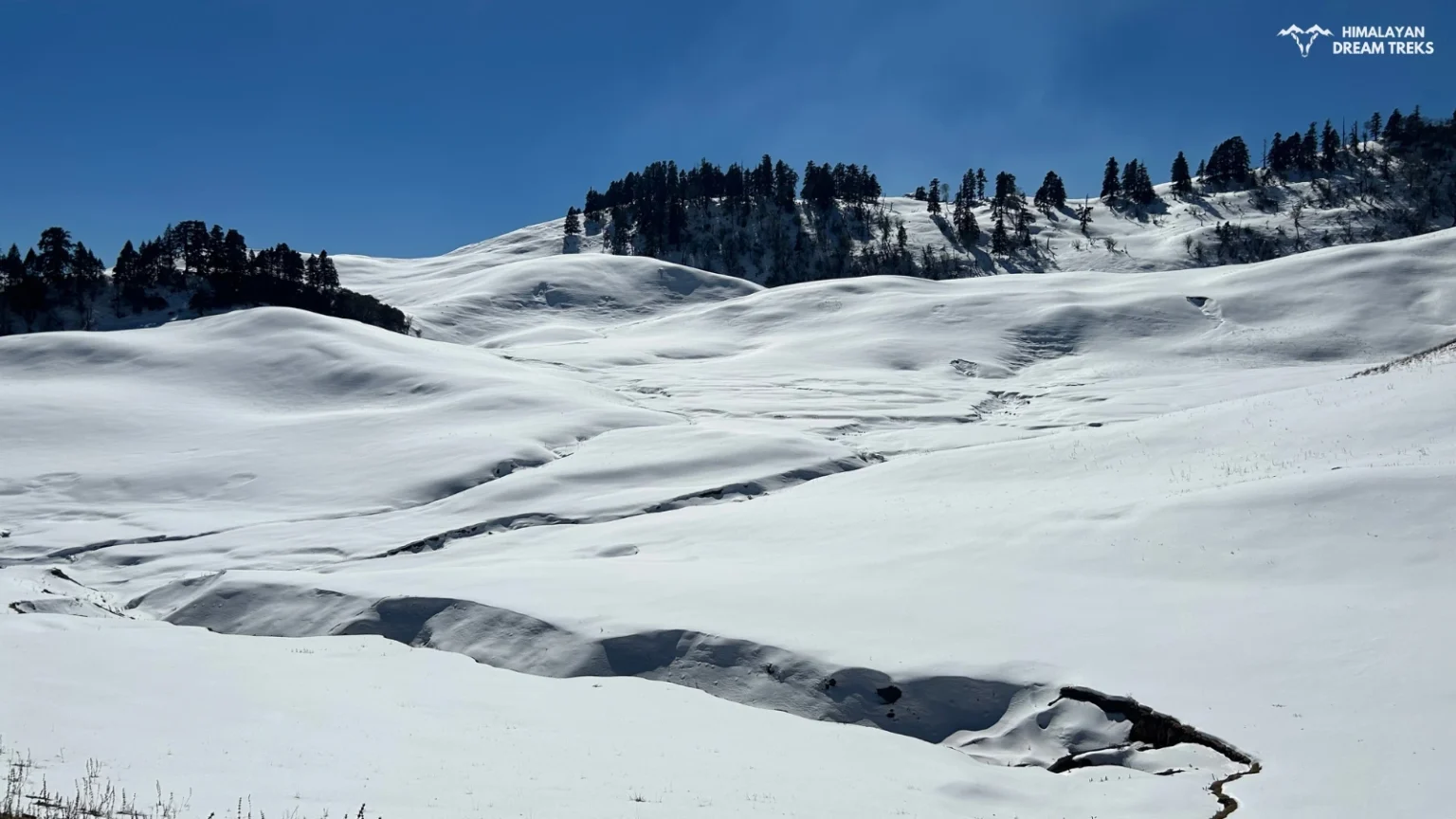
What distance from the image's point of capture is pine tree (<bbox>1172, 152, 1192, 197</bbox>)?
171500mm

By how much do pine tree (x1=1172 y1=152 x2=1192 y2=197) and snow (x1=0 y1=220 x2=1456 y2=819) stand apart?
141 meters

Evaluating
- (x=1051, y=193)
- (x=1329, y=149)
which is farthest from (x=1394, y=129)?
(x=1051, y=193)

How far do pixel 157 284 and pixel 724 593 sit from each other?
296 feet

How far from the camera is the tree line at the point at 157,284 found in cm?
8206

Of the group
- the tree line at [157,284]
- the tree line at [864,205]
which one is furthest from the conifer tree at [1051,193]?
the tree line at [157,284]

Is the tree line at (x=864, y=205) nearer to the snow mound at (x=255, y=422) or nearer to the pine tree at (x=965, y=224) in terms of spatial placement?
the pine tree at (x=965, y=224)

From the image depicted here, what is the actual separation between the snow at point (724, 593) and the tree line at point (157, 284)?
113 feet

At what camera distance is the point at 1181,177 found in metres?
176

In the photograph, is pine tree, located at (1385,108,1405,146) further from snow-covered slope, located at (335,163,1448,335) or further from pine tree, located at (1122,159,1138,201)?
pine tree, located at (1122,159,1138,201)

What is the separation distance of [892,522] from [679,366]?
137 ft

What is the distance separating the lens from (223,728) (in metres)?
10.5

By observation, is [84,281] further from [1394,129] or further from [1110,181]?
[1394,129]

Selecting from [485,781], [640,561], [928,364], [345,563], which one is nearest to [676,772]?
[485,781]

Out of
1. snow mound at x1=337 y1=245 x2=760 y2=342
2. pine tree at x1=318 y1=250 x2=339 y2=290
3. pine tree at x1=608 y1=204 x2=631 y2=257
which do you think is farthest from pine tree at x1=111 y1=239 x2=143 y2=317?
pine tree at x1=608 y1=204 x2=631 y2=257
